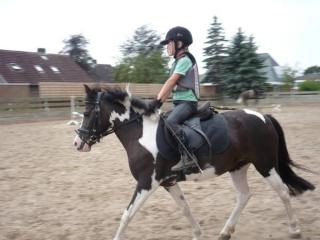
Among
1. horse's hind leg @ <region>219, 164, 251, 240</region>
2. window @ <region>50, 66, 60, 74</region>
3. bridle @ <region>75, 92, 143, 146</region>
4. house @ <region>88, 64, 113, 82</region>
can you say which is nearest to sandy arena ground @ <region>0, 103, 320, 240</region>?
horse's hind leg @ <region>219, 164, 251, 240</region>

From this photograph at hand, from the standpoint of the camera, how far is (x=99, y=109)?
5.01 m

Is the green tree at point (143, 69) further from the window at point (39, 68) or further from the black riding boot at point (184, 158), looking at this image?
the black riding boot at point (184, 158)

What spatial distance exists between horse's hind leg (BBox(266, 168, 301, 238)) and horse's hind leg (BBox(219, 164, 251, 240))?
426 millimetres

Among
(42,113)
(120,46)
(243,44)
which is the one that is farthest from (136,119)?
(120,46)

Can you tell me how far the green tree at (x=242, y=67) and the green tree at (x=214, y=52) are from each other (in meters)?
3.37

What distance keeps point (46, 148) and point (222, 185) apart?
6583 mm

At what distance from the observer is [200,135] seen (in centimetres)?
500

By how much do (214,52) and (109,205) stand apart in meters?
41.8

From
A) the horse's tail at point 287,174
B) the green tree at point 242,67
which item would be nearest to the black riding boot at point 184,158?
the horse's tail at point 287,174

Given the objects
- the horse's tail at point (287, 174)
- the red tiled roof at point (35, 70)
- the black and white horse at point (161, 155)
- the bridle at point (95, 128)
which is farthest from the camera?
the red tiled roof at point (35, 70)

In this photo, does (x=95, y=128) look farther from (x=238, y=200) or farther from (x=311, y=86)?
(x=311, y=86)

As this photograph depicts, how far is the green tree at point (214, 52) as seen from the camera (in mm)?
46406

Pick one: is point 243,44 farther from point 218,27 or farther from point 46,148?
point 46,148

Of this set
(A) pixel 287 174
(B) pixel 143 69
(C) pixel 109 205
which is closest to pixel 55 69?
(B) pixel 143 69
